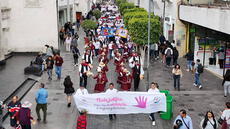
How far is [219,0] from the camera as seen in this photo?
2470cm

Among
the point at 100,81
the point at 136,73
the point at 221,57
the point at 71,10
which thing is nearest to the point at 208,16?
the point at 221,57

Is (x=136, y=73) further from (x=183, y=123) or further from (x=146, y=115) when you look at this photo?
(x=183, y=123)

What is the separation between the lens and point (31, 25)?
95.0ft

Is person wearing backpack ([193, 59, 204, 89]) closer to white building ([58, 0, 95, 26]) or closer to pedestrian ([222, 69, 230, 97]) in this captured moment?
pedestrian ([222, 69, 230, 97])

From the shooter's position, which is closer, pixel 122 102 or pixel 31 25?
pixel 122 102

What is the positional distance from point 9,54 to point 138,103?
17001 mm

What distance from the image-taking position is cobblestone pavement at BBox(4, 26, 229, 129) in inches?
538

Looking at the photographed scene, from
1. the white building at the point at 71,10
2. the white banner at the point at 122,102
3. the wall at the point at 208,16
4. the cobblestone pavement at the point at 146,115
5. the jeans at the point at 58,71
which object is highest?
the white building at the point at 71,10

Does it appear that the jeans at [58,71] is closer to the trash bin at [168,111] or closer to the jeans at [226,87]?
the trash bin at [168,111]

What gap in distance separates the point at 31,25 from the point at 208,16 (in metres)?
14.4

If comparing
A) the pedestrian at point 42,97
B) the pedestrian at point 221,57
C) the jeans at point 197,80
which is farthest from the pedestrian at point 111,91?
the pedestrian at point 221,57

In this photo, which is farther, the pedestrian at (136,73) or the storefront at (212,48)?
the storefront at (212,48)

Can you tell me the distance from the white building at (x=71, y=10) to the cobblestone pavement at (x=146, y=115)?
19.9 meters

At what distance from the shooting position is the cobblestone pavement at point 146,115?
13.7 metres
